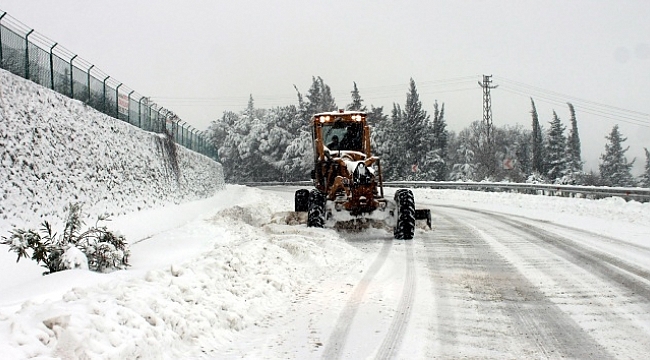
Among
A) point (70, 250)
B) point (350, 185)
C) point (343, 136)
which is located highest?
point (343, 136)

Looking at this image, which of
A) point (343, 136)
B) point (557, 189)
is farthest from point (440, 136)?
point (343, 136)

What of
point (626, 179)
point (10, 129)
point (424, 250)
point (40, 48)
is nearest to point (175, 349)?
point (424, 250)

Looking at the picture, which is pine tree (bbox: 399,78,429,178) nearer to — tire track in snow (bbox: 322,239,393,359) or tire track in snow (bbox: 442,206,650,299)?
tire track in snow (bbox: 442,206,650,299)

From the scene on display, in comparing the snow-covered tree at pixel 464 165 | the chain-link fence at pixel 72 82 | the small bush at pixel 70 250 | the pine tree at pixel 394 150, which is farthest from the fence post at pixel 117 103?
the snow-covered tree at pixel 464 165

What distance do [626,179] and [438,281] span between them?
238 feet

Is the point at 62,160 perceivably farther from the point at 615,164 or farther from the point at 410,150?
the point at 615,164

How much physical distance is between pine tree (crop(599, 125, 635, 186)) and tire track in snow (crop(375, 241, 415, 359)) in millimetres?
70686

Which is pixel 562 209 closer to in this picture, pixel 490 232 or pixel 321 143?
pixel 490 232

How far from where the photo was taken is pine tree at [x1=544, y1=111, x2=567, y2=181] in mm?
61312

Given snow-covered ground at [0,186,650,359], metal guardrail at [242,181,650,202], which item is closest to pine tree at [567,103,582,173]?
metal guardrail at [242,181,650,202]

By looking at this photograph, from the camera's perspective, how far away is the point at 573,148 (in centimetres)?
7125

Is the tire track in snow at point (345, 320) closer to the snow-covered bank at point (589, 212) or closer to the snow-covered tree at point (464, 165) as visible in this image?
the snow-covered bank at point (589, 212)

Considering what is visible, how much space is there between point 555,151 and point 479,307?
62.3 m

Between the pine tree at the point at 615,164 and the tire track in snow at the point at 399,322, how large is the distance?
232ft
